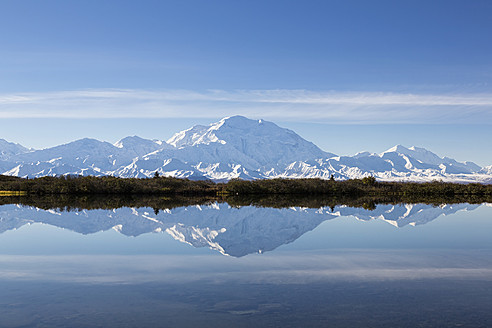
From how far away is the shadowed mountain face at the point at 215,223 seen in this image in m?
28.3

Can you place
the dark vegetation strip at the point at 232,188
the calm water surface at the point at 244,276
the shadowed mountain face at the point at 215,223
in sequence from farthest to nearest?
1. the dark vegetation strip at the point at 232,188
2. the shadowed mountain face at the point at 215,223
3. the calm water surface at the point at 244,276

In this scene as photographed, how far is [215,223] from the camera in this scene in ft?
128

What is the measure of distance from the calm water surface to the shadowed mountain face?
0.24m

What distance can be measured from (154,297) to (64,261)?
315 inches

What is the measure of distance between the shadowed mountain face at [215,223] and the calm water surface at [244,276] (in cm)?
24

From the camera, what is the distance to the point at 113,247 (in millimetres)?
25188

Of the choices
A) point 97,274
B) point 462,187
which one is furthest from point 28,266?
point 462,187

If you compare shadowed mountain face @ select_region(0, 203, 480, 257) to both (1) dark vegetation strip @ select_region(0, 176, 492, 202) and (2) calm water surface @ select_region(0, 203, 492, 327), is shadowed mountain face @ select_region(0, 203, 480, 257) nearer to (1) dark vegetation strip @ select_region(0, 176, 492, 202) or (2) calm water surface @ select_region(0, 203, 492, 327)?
(2) calm water surface @ select_region(0, 203, 492, 327)

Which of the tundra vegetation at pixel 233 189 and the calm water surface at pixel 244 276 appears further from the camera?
the tundra vegetation at pixel 233 189

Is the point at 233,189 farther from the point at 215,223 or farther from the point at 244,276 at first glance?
the point at 244,276

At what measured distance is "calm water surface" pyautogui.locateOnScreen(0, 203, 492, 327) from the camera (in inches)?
499

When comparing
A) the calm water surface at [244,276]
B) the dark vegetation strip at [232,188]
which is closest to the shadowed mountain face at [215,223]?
the calm water surface at [244,276]

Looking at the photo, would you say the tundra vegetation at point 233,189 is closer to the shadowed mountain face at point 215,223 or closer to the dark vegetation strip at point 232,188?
the dark vegetation strip at point 232,188

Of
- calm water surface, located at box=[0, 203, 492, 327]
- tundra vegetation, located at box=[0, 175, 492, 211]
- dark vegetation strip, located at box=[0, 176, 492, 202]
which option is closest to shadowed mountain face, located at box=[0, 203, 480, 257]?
calm water surface, located at box=[0, 203, 492, 327]
